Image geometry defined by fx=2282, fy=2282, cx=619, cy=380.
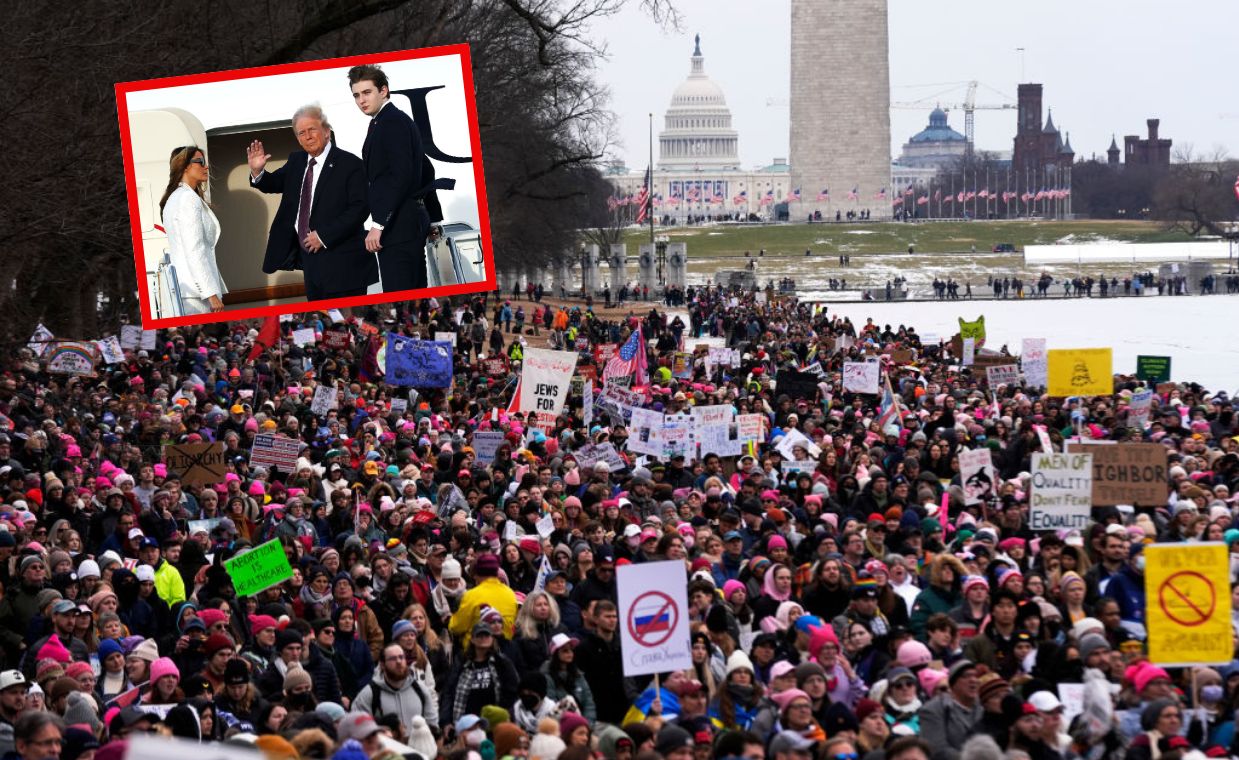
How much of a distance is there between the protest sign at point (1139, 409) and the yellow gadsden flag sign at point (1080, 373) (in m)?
0.41

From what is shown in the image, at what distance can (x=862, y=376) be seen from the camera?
2567 cm

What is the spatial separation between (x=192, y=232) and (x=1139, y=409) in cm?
948

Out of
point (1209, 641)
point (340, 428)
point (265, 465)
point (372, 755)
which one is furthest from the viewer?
point (340, 428)

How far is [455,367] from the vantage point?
3066cm

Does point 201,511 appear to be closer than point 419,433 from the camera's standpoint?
Yes

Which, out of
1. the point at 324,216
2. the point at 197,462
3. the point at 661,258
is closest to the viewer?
the point at 324,216

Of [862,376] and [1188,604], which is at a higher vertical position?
[1188,604]

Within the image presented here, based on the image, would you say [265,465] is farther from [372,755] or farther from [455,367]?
[455,367]

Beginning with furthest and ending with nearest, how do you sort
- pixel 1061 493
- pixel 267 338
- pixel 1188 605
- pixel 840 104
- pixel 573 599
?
pixel 840 104 → pixel 267 338 → pixel 1061 493 → pixel 573 599 → pixel 1188 605

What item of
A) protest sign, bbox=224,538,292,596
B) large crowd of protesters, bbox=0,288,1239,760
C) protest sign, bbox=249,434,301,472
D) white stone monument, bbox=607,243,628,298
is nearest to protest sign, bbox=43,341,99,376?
large crowd of protesters, bbox=0,288,1239,760

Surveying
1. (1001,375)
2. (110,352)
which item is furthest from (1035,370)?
(110,352)

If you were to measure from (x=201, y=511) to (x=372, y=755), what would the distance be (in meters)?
7.88

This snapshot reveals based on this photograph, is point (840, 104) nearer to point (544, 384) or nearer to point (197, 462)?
point (544, 384)

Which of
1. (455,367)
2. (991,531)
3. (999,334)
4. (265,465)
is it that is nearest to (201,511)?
(265,465)
